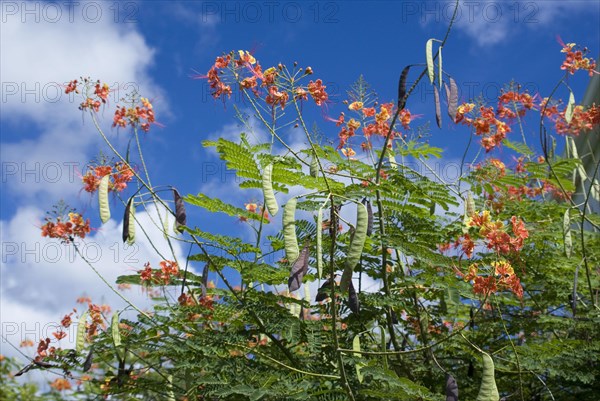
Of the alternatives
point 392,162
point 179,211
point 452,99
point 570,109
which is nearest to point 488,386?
point 452,99

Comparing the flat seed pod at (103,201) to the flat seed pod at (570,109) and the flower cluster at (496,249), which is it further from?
the flat seed pod at (570,109)

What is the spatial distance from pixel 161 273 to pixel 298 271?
2.28m

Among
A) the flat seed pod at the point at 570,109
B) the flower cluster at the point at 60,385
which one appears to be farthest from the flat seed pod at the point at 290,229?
the flower cluster at the point at 60,385

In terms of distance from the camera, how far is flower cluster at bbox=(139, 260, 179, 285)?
458 centimetres

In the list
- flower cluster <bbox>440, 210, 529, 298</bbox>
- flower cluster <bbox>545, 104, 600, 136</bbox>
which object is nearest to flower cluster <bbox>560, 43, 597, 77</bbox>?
flower cluster <bbox>545, 104, 600, 136</bbox>

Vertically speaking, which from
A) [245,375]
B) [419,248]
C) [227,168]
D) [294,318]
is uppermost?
[227,168]

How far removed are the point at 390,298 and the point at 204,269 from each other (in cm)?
101

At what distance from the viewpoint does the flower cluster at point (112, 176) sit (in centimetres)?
487

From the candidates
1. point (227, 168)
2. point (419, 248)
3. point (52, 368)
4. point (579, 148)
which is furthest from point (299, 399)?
point (579, 148)

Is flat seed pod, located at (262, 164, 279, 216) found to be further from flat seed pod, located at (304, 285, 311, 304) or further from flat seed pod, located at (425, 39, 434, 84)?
flat seed pod, located at (304, 285, 311, 304)

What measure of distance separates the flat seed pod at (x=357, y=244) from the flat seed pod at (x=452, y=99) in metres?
0.83

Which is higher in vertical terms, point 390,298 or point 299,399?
point 390,298

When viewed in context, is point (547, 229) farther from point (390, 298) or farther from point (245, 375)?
point (245, 375)

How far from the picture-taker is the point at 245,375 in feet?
11.3
